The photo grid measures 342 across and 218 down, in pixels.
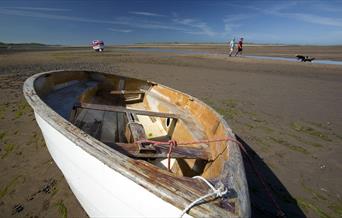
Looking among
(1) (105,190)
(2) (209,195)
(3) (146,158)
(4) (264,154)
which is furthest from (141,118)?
(2) (209,195)

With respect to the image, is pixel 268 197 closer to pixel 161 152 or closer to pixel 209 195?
pixel 161 152

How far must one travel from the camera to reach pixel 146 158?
271 centimetres

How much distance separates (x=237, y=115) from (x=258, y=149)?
6.57ft

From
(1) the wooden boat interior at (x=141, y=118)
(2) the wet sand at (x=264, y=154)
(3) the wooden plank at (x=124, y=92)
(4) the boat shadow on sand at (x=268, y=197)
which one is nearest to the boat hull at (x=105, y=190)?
(1) the wooden boat interior at (x=141, y=118)

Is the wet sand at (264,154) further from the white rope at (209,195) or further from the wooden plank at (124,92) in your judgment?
the wooden plank at (124,92)

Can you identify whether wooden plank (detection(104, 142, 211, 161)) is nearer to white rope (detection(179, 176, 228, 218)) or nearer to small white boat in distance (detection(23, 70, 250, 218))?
small white boat in distance (detection(23, 70, 250, 218))

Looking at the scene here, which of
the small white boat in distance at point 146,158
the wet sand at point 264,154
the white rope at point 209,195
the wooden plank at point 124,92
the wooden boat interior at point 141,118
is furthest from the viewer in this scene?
the wooden plank at point 124,92

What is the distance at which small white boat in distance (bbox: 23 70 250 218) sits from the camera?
1.44 meters

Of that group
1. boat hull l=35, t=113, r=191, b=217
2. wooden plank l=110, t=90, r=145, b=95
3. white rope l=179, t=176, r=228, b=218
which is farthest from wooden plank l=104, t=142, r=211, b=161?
wooden plank l=110, t=90, r=145, b=95

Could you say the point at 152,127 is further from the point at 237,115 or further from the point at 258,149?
the point at 237,115

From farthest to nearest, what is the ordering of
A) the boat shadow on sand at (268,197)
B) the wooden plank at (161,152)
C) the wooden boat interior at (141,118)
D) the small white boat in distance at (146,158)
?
the boat shadow on sand at (268,197), the wooden boat interior at (141,118), the wooden plank at (161,152), the small white boat in distance at (146,158)

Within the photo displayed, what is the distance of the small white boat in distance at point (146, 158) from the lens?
1439mm

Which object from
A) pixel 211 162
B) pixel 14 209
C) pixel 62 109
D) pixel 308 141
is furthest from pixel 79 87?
pixel 308 141

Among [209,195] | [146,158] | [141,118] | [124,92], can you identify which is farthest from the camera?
[124,92]
